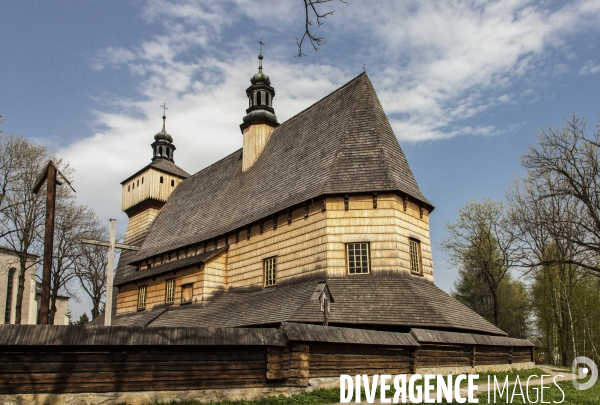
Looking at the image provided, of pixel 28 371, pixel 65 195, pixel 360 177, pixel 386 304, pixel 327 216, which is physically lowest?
pixel 28 371

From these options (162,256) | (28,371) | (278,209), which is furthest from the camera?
(162,256)

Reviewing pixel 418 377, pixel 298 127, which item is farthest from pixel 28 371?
pixel 298 127

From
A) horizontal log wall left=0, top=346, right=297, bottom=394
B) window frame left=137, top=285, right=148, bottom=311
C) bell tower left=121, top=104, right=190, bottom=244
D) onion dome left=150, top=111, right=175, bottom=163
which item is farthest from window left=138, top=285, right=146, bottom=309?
horizontal log wall left=0, top=346, right=297, bottom=394

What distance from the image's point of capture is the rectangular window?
78.5 feet

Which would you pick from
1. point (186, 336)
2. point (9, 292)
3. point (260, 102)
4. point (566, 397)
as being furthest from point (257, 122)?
point (9, 292)

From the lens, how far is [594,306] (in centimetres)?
3269

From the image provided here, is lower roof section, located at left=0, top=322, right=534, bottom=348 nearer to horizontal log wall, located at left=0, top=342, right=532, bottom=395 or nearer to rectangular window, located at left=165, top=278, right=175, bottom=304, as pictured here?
horizontal log wall, located at left=0, top=342, right=532, bottom=395

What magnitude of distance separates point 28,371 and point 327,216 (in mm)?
10738

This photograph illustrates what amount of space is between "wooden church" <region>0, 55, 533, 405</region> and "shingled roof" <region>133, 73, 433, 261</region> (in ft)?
0.25

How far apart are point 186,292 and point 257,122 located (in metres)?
9.62

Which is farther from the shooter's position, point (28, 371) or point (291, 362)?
point (291, 362)

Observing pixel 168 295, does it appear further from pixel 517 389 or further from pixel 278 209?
pixel 517 389

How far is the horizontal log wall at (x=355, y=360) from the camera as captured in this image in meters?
11.1

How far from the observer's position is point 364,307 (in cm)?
1534
